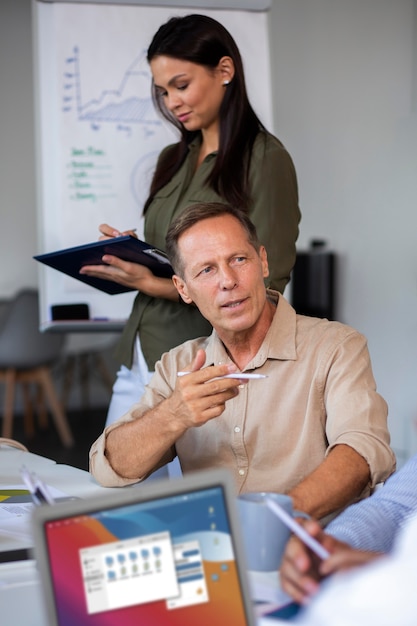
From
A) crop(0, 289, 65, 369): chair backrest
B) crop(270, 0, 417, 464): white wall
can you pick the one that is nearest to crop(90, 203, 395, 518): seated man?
crop(270, 0, 417, 464): white wall

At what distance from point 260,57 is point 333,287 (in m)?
2.38

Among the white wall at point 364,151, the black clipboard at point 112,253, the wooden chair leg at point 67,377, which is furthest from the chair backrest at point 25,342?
the black clipboard at point 112,253

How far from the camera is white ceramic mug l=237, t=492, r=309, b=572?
0.93m

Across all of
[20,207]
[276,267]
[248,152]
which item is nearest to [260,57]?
[248,152]

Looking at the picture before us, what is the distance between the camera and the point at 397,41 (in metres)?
4.87

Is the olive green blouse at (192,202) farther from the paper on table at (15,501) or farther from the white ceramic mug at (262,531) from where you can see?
the white ceramic mug at (262,531)

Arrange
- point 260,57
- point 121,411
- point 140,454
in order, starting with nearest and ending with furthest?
point 140,454
point 121,411
point 260,57

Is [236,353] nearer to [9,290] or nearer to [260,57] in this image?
[260,57]

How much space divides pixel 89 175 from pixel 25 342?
8.55 ft

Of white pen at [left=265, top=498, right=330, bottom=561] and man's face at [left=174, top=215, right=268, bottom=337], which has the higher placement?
man's face at [left=174, top=215, right=268, bottom=337]

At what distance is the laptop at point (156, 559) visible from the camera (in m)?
0.72

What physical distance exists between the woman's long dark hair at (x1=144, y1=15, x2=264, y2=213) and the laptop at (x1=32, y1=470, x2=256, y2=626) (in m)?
1.37

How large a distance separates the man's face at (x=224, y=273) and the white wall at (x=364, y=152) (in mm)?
3071

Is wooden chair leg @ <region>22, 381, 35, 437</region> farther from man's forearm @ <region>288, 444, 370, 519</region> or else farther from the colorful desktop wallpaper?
the colorful desktop wallpaper
